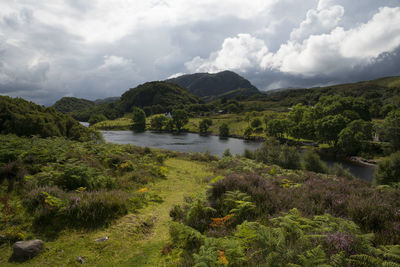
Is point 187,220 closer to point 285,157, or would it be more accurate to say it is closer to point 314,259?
point 314,259

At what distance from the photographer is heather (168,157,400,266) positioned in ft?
11.8

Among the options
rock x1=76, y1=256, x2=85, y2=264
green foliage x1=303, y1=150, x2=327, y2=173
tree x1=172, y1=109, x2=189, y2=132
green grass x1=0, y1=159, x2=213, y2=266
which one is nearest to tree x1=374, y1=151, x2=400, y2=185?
green foliage x1=303, y1=150, x2=327, y2=173

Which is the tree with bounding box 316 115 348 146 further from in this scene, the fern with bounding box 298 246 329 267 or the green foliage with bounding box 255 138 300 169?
the fern with bounding box 298 246 329 267

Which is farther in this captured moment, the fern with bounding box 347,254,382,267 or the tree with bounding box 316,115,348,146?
the tree with bounding box 316,115,348,146

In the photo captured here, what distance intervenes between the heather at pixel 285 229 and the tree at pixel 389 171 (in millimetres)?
25104

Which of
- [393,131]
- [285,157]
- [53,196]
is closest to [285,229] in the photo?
[53,196]

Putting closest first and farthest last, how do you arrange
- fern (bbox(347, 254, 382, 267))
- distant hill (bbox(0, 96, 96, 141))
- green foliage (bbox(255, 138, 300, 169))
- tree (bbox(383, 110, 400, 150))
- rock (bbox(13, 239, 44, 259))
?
fern (bbox(347, 254, 382, 267))
rock (bbox(13, 239, 44, 259))
distant hill (bbox(0, 96, 96, 141))
green foliage (bbox(255, 138, 300, 169))
tree (bbox(383, 110, 400, 150))

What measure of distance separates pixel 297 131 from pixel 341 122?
16.8 m

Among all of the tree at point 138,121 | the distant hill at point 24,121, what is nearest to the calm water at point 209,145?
the distant hill at point 24,121

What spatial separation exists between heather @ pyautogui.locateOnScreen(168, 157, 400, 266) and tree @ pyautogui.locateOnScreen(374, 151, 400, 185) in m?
25.1

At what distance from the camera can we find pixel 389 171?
84.3ft

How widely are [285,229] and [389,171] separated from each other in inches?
1215

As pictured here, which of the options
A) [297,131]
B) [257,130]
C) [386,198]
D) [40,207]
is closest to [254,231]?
[386,198]

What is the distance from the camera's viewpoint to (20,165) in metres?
9.52
